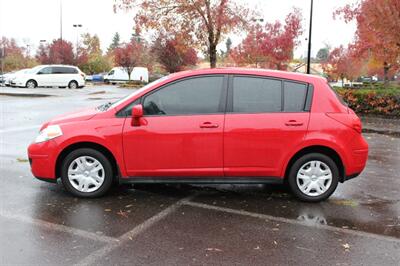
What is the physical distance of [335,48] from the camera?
52500mm

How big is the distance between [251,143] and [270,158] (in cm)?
31

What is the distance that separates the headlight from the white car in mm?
26732

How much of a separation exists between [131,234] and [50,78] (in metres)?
28.9

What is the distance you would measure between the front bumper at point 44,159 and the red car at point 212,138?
0.04ft

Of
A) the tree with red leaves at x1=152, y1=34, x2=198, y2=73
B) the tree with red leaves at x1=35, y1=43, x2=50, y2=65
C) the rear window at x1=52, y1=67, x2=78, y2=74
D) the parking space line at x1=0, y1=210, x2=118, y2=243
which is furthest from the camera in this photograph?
the tree with red leaves at x1=35, y1=43, x2=50, y2=65

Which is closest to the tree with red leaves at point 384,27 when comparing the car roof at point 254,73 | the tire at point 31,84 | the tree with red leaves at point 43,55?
the car roof at point 254,73

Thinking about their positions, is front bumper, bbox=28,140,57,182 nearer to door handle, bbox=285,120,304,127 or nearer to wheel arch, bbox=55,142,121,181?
wheel arch, bbox=55,142,121,181

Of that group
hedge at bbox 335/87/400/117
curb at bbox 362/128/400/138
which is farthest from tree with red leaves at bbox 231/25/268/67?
curb at bbox 362/128/400/138

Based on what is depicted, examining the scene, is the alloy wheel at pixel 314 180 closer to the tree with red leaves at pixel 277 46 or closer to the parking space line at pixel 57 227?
the parking space line at pixel 57 227

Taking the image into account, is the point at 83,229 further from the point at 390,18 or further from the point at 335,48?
the point at 335,48

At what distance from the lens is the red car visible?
5.49 metres

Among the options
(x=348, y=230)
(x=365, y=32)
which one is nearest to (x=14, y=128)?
(x=348, y=230)

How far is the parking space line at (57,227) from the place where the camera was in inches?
172

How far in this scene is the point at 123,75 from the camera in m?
48.4
